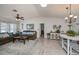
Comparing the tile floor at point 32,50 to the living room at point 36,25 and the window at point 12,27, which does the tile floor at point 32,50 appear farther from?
the window at point 12,27

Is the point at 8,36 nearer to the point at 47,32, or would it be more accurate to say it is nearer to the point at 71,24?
the point at 47,32

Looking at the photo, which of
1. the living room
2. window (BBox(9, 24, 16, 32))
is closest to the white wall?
the living room

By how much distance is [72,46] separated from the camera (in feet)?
15.4

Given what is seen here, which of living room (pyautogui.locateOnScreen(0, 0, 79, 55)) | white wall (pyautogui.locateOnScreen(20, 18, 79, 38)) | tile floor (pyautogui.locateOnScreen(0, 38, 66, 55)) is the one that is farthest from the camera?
white wall (pyautogui.locateOnScreen(20, 18, 79, 38))

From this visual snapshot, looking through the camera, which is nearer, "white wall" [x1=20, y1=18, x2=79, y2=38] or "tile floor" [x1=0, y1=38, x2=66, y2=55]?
"tile floor" [x1=0, y1=38, x2=66, y2=55]

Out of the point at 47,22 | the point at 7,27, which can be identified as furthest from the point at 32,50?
the point at 47,22

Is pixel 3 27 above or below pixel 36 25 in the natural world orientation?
below

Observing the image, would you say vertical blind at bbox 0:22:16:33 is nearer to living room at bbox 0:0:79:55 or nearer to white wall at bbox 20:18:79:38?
living room at bbox 0:0:79:55

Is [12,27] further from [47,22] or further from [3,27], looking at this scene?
[47,22]

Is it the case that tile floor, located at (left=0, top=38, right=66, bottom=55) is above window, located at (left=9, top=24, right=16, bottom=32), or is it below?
below

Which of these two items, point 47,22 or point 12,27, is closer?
point 12,27

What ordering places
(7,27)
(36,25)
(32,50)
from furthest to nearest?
1. (36,25)
2. (7,27)
3. (32,50)
